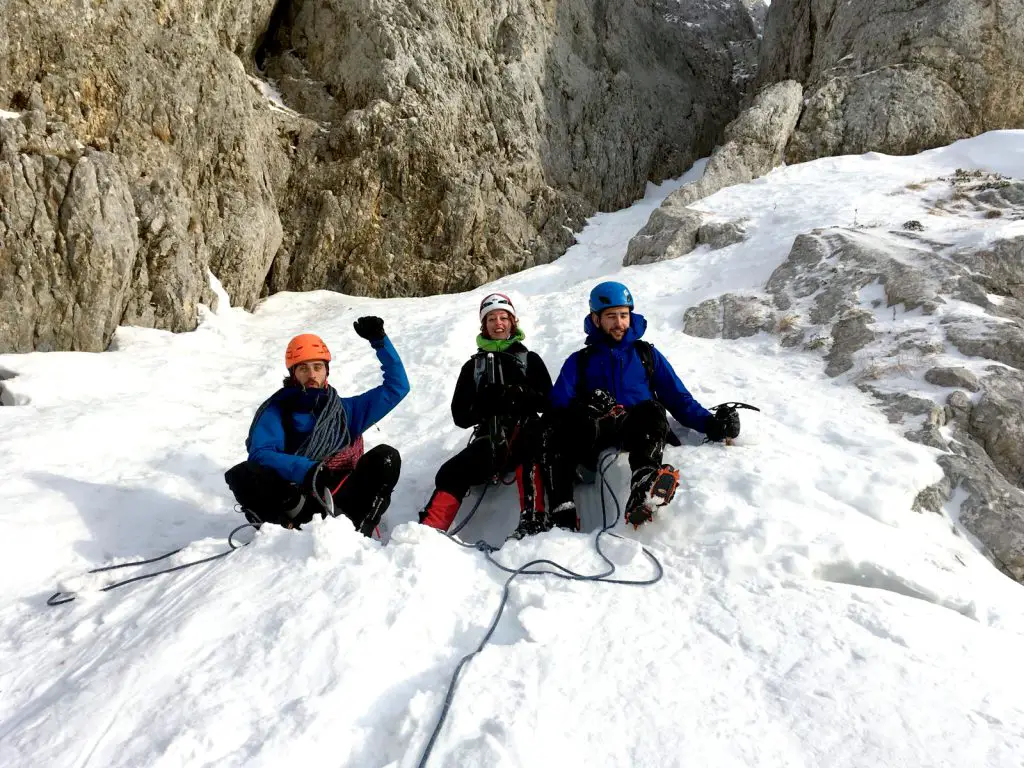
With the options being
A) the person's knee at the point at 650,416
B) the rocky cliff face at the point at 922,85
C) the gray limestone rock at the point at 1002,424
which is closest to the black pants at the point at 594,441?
the person's knee at the point at 650,416

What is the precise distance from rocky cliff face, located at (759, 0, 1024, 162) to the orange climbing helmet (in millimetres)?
16918

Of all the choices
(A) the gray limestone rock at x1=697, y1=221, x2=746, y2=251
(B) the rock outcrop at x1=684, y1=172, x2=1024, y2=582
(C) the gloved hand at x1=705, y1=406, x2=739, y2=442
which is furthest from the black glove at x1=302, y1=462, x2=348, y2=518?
(A) the gray limestone rock at x1=697, y1=221, x2=746, y2=251

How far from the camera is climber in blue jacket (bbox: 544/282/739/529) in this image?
4.14 meters

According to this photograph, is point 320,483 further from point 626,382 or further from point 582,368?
point 626,382

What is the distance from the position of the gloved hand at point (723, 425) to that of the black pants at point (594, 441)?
22.9 inches

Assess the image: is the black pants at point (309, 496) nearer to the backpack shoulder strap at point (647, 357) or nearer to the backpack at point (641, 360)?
the backpack at point (641, 360)

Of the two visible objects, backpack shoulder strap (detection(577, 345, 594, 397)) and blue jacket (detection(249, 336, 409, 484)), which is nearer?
blue jacket (detection(249, 336, 409, 484))

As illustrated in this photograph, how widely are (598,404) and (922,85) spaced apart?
18.5 metres

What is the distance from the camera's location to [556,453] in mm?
4516

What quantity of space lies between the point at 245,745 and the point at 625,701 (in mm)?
1460

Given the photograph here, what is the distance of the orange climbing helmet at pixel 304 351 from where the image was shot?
14.7ft

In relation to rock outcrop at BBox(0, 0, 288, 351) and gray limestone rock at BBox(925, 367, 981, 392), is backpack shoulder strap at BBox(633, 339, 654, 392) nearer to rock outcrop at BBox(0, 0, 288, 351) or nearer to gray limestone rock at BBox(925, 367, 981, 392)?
gray limestone rock at BBox(925, 367, 981, 392)

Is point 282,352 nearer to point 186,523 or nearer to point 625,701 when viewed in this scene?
point 186,523

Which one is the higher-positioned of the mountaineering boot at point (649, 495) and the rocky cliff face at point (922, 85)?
the rocky cliff face at point (922, 85)
